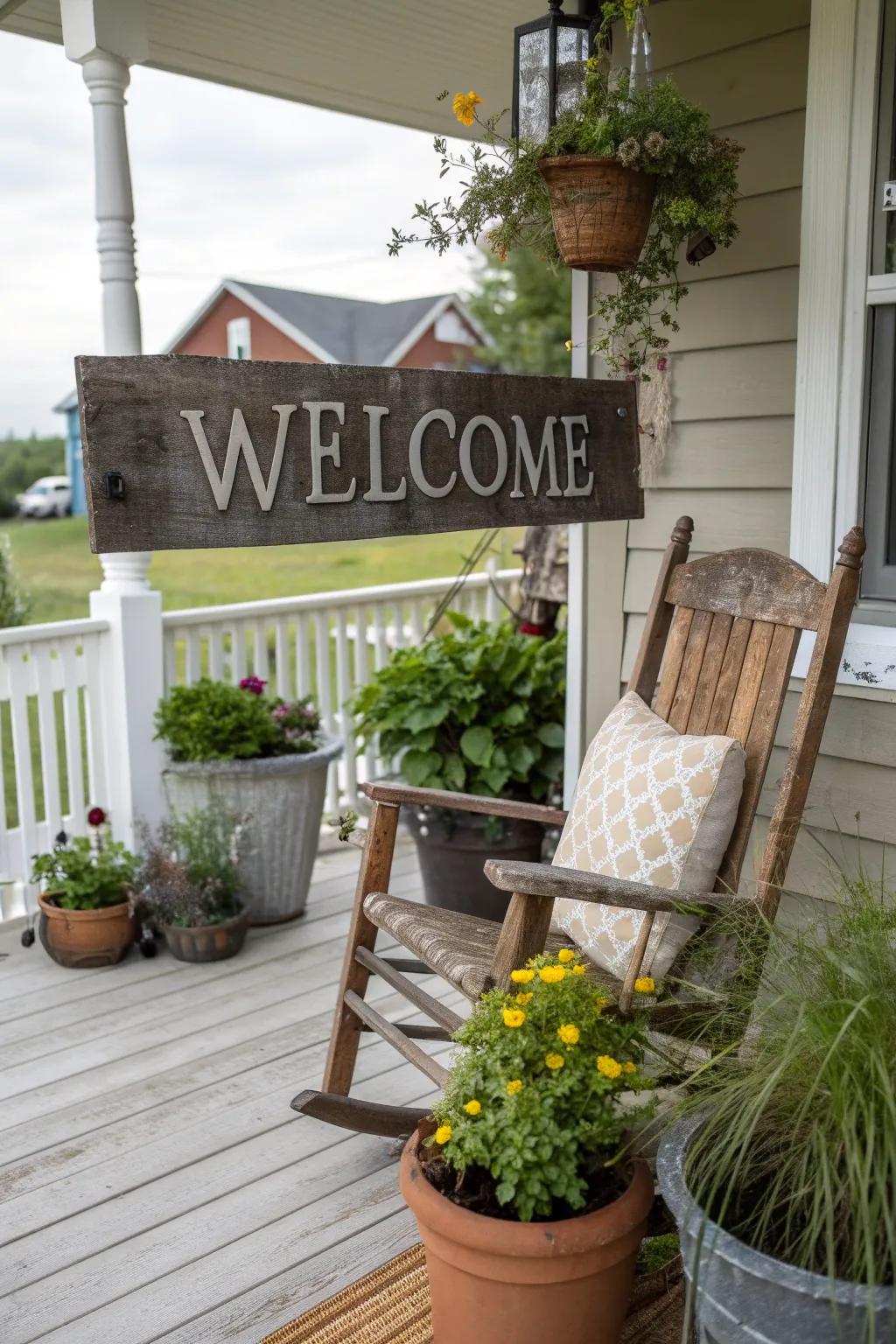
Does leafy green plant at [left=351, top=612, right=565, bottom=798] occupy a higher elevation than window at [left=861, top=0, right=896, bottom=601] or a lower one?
lower

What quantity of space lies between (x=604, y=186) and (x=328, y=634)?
2.41 meters

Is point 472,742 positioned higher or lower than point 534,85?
lower

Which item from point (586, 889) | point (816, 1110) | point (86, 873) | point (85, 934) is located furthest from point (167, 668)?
point (816, 1110)

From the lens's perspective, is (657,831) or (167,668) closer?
(657,831)

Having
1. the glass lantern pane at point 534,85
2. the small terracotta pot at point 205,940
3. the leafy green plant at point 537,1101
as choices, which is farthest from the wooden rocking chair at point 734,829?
the small terracotta pot at point 205,940

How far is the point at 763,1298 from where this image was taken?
1367 mm

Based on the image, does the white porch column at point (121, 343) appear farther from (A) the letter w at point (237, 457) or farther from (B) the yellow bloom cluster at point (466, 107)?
(A) the letter w at point (237, 457)

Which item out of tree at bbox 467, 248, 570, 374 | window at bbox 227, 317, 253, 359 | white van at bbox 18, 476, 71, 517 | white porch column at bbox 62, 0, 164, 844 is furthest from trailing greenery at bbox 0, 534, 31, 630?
tree at bbox 467, 248, 570, 374

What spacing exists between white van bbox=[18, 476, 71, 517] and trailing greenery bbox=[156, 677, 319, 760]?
41.1 ft

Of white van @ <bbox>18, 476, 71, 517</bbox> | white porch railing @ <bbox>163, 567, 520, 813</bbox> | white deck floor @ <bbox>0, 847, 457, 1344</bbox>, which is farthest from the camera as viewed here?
white van @ <bbox>18, 476, 71, 517</bbox>

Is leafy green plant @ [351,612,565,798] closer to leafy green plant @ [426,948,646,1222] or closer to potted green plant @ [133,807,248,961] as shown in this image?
potted green plant @ [133,807,248,961]

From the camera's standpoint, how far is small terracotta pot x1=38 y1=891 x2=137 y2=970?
3245 millimetres

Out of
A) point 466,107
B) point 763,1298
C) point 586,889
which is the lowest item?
point 763,1298

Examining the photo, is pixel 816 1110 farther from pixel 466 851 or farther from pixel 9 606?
pixel 9 606
